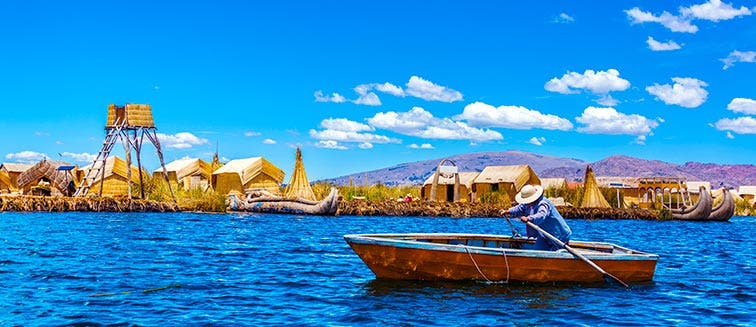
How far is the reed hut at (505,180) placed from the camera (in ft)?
190

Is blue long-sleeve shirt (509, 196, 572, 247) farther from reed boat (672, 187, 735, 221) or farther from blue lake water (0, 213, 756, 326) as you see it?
reed boat (672, 187, 735, 221)

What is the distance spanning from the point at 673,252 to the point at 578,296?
38.8 feet

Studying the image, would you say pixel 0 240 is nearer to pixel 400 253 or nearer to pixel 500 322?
pixel 400 253

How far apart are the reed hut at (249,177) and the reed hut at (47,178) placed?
9941 millimetres

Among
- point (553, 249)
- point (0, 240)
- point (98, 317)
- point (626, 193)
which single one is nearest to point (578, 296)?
point (553, 249)

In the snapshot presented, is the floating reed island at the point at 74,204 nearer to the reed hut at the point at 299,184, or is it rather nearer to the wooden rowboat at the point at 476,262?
the reed hut at the point at 299,184

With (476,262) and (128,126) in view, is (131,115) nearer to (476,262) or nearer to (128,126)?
(128,126)

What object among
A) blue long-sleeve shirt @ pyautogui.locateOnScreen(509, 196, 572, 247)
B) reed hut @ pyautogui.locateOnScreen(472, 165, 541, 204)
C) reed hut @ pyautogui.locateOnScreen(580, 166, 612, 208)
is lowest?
blue long-sleeve shirt @ pyautogui.locateOnScreen(509, 196, 572, 247)

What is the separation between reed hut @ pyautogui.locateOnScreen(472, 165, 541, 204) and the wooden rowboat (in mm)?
42309

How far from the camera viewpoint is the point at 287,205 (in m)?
43.6

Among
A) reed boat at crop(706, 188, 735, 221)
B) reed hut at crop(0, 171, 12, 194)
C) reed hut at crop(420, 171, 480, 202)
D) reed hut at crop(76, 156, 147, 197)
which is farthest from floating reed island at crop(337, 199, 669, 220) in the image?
reed hut at crop(0, 171, 12, 194)

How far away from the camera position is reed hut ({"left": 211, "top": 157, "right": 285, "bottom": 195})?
5206cm

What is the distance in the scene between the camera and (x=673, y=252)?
79.3ft

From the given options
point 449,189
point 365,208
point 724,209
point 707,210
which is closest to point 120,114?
point 365,208
